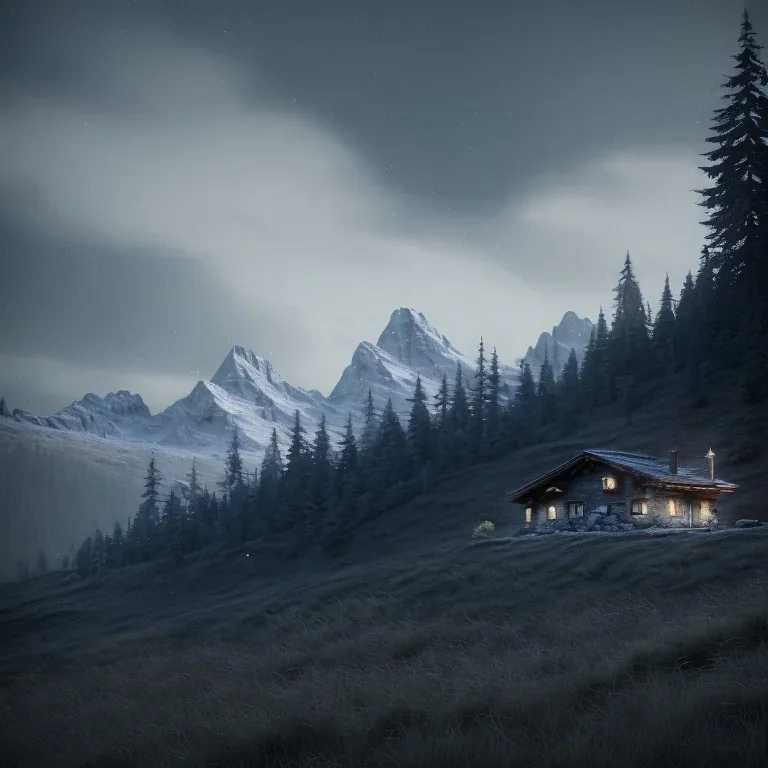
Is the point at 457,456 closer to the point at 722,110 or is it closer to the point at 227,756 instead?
Result: the point at 722,110

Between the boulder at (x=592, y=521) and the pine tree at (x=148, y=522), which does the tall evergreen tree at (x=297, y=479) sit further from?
the boulder at (x=592, y=521)

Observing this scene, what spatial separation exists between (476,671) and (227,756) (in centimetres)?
350

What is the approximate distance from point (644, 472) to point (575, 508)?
5.91 meters

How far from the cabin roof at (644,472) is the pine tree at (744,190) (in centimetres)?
1521

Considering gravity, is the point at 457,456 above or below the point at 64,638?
above

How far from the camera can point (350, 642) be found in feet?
49.9

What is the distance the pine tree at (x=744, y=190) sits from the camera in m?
48.3

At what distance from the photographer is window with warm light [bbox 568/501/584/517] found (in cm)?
4691

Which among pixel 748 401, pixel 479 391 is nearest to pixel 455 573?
pixel 748 401

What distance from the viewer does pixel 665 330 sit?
327 ft

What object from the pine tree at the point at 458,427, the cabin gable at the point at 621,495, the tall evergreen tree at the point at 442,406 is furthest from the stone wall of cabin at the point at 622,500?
the tall evergreen tree at the point at 442,406

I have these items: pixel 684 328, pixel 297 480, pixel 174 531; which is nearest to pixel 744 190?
pixel 684 328

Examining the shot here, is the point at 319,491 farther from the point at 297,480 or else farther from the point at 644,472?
the point at 644,472

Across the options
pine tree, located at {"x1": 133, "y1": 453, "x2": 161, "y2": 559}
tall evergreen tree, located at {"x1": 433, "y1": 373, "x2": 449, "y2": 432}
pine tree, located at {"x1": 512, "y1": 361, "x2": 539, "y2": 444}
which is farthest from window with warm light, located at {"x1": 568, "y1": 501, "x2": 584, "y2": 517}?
pine tree, located at {"x1": 133, "y1": 453, "x2": 161, "y2": 559}
